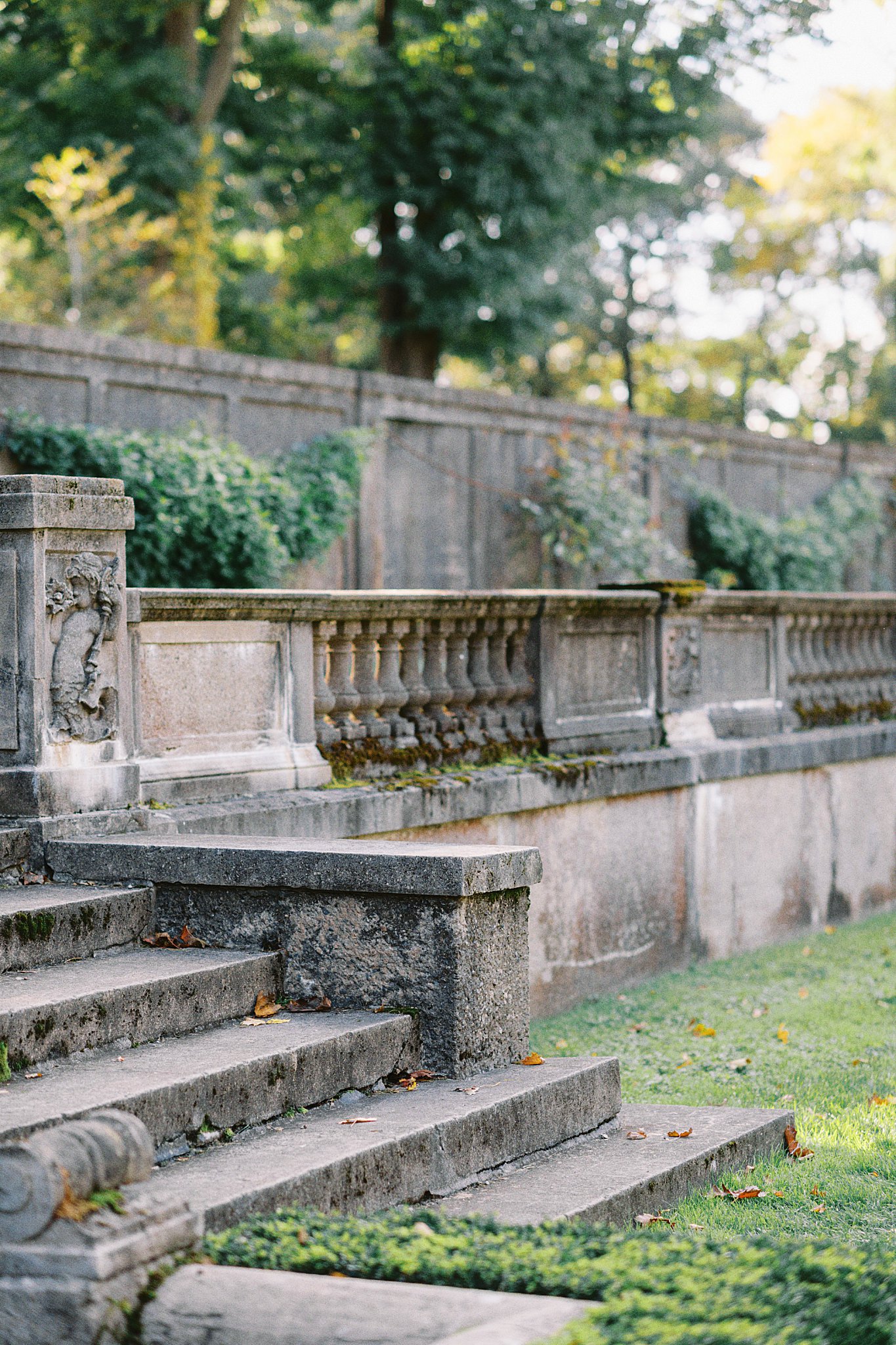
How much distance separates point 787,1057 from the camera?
21.2 ft

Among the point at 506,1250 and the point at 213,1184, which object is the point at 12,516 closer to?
the point at 213,1184

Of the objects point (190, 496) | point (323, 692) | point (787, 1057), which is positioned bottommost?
point (787, 1057)

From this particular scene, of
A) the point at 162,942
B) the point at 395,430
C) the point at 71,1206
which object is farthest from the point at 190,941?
the point at 395,430

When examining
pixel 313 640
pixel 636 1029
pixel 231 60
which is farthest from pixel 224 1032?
pixel 231 60

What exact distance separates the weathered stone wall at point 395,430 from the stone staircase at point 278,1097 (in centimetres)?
539

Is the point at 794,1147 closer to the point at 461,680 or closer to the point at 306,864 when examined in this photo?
the point at 306,864

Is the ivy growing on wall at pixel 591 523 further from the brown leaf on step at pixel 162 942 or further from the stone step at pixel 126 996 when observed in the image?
the stone step at pixel 126 996

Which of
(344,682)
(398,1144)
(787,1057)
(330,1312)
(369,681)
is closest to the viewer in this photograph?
(330,1312)

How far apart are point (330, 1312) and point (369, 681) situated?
4290 mm

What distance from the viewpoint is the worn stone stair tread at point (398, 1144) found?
3.60 metres

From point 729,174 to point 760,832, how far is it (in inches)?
1096

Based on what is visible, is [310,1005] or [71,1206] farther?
[310,1005]

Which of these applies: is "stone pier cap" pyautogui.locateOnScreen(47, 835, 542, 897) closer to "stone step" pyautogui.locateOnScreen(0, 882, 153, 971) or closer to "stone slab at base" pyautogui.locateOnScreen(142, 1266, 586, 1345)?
"stone step" pyautogui.locateOnScreen(0, 882, 153, 971)

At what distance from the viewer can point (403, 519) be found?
12.2 m
